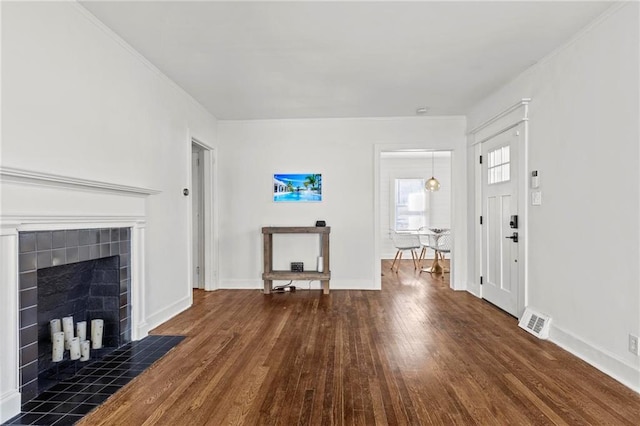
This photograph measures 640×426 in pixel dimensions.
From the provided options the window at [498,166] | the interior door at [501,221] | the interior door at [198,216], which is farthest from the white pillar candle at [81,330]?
the window at [498,166]

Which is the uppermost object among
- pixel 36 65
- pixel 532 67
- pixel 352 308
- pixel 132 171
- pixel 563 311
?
pixel 532 67

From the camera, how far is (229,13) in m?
2.39

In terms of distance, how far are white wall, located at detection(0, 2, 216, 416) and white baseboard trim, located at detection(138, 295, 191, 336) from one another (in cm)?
1

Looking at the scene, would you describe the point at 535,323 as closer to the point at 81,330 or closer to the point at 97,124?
the point at 81,330

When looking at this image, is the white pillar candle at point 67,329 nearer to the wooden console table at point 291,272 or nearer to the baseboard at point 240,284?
the wooden console table at point 291,272

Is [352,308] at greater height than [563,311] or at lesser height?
lesser

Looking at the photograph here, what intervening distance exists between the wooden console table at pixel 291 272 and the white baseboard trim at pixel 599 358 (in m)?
2.60

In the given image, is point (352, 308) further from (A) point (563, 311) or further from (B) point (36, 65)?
(B) point (36, 65)

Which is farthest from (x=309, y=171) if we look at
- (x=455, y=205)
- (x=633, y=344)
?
(x=633, y=344)

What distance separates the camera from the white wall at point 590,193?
7.29ft

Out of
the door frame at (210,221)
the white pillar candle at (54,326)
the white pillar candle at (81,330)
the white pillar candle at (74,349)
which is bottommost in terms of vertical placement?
the white pillar candle at (74,349)

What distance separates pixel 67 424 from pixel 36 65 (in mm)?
1984

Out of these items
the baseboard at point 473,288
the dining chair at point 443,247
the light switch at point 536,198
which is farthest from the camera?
the dining chair at point 443,247

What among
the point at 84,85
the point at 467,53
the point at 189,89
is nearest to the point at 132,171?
the point at 84,85
